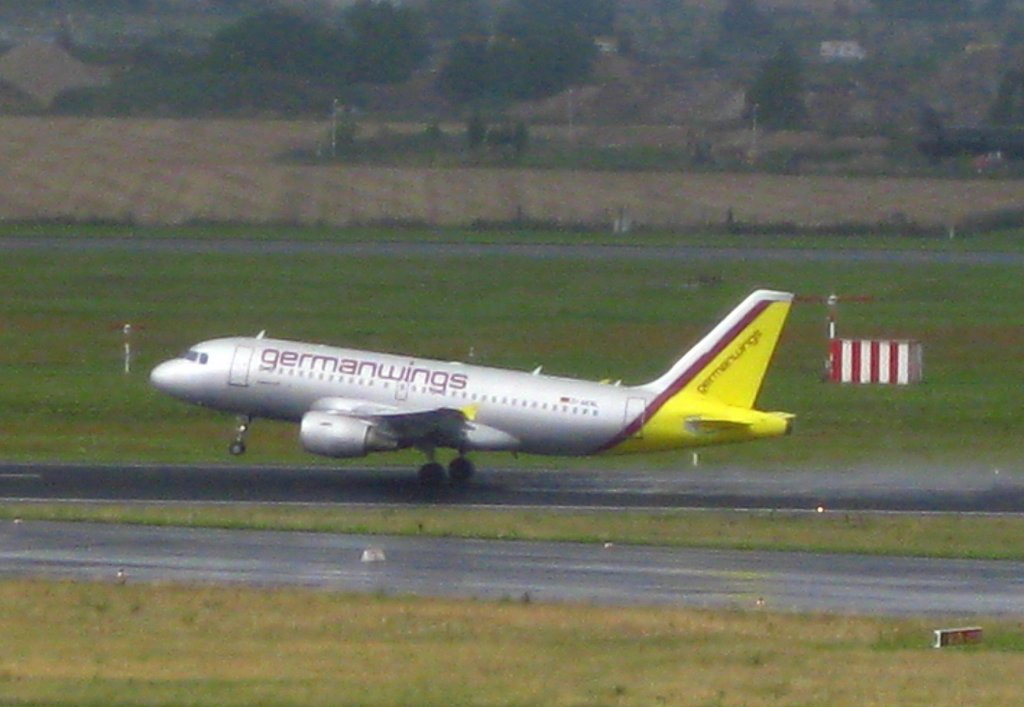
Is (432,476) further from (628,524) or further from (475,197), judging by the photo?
(475,197)

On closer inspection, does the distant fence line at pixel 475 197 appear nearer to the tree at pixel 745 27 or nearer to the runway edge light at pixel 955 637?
the runway edge light at pixel 955 637

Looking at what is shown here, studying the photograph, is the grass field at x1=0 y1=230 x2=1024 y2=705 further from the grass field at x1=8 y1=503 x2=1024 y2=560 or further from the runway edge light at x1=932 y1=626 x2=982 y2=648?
the runway edge light at x1=932 y1=626 x2=982 y2=648

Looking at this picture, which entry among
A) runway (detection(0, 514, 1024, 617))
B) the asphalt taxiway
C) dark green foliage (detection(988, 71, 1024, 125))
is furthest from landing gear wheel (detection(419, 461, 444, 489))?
dark green foliage (detection(988, 71, 1024, 125))

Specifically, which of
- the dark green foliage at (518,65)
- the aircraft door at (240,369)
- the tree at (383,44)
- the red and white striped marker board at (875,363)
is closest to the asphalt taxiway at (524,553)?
the aircraft door at (240,369)

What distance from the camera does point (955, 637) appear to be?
87.4 ft

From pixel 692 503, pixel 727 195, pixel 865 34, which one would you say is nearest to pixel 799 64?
pixel 727 195

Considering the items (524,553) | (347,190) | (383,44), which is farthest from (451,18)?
(524,553)

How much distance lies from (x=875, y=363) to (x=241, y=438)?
67.2 ft

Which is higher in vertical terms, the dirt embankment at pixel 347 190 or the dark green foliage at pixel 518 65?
the dark green foliage at pixel 518 65

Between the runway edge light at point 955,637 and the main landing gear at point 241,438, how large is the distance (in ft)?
75.3

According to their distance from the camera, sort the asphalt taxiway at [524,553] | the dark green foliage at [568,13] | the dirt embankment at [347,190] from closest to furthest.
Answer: the asphalt taxiway at [524,553] → the dirt embankment at [347,190] → the dark green foliage at [568,13]

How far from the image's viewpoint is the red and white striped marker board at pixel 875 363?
5950 centimetres

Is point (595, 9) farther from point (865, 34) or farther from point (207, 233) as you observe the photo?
point (207, 233)

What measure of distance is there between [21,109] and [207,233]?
72.4 ft
